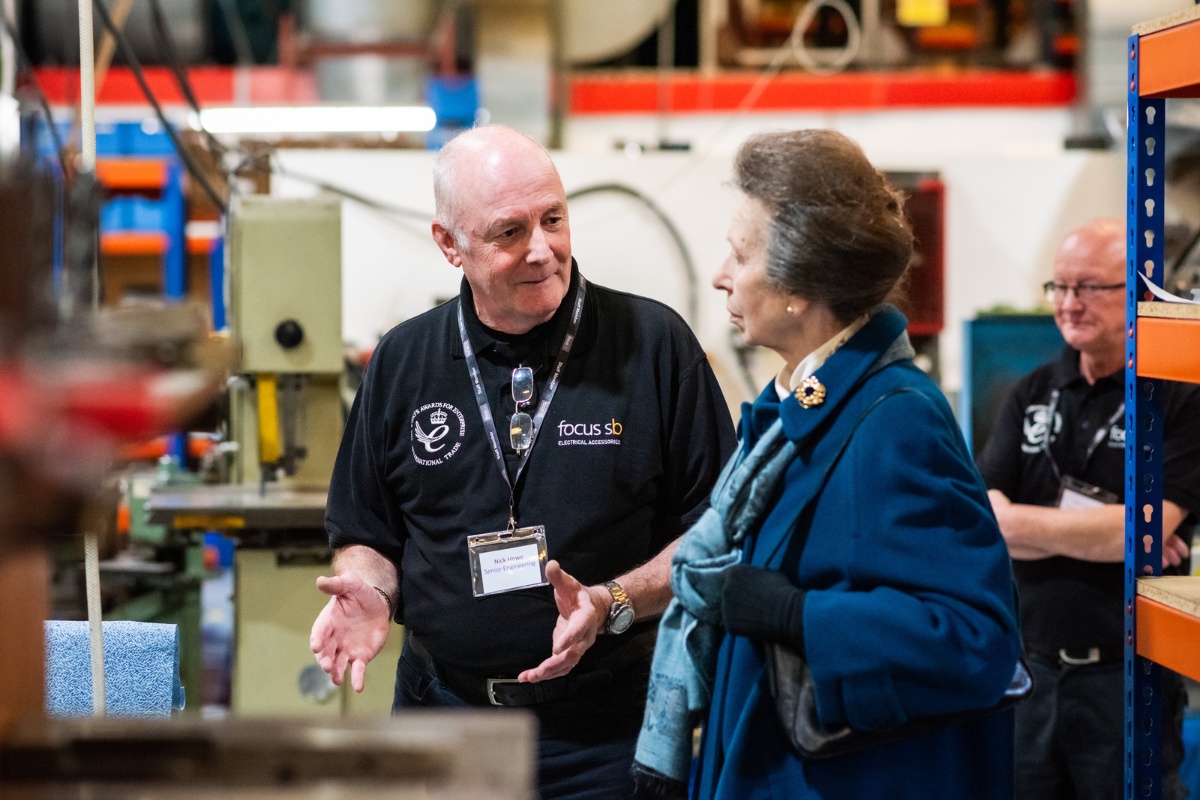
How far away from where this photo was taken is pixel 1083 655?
2480 millimetres

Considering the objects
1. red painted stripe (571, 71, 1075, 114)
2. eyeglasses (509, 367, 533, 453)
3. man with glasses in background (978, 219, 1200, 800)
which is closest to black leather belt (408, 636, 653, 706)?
eyeglasses (509, 367, 533, 453)

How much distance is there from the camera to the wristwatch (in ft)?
5.51

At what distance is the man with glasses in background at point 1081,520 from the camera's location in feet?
7.72

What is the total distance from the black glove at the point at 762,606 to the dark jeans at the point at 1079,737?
145cm

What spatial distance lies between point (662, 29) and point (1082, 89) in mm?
2051

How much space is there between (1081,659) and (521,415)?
144 centimetres

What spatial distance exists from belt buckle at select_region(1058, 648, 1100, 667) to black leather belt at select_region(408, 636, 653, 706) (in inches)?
44.8

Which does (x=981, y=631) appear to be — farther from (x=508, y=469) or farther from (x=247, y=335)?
(x=247, y=335)

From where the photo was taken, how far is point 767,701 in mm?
1379

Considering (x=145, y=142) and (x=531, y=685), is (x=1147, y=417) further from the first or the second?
(x=145, y=142)

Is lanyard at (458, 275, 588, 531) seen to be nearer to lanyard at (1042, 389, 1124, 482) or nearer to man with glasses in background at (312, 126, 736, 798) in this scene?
man with glasses in background at (312, 126, 736, 798)

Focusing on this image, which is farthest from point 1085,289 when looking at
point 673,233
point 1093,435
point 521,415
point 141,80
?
point 141,80

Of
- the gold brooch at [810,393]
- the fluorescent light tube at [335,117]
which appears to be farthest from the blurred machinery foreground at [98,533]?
the fluorescent light tube at [335,117]

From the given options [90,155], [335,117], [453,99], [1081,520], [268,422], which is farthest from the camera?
[453,99]
